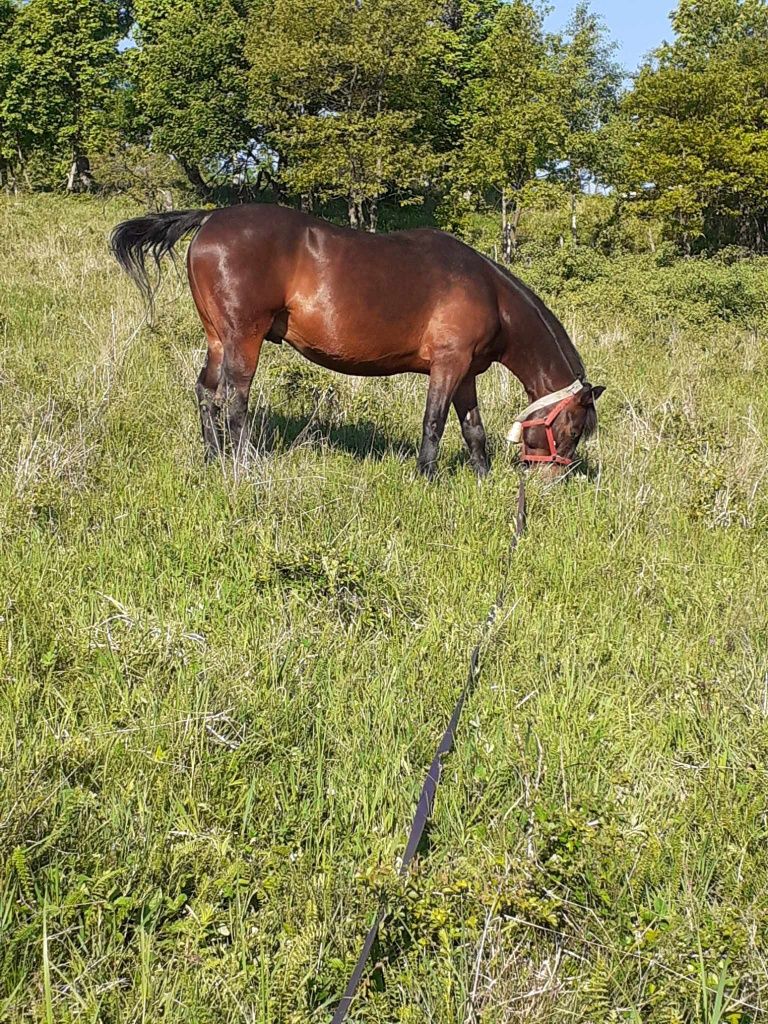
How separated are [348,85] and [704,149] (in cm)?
1563

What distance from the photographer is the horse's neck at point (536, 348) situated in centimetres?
671

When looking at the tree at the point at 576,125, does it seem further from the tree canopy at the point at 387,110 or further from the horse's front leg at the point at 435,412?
the horse's front leg at the point at 435,412

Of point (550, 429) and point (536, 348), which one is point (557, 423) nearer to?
point (550, 429)

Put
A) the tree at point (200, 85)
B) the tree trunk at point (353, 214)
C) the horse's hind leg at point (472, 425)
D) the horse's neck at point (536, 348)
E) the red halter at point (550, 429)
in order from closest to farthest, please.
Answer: the red halter at point (550, 429) → the horse's neck at point (536, 348) → the horse's hind leg at point (472, 425) → the tree trunk at point (353, 214) → the tree at point (200, 85)

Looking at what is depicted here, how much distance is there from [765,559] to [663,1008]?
357 cm

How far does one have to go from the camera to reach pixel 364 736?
299 cm

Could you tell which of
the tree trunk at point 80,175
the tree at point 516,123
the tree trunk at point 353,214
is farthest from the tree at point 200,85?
the tree at point 516,123

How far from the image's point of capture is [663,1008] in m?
1.99

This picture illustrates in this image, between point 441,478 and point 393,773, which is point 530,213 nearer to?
point 441,478

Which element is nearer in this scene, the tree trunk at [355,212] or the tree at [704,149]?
the tree at [704,149]

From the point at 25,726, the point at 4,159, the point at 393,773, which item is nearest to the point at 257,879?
the point at 393,773

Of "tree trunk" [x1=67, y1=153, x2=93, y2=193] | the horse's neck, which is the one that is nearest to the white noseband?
the horse's neck

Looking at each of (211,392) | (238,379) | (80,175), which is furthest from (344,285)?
(80,175)

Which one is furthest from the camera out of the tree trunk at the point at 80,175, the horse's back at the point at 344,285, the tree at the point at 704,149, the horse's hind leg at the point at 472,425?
the tree trunk at the point at 80,175
